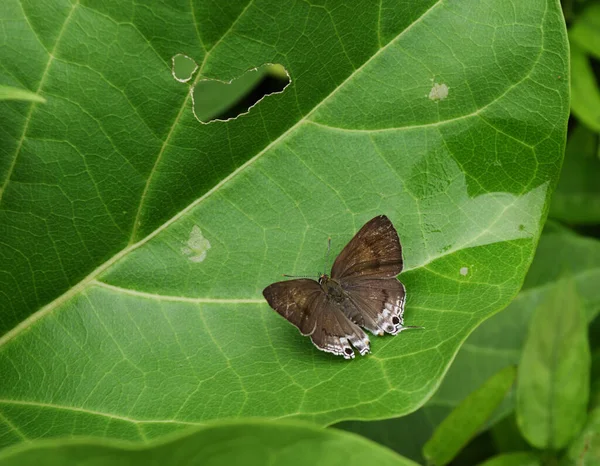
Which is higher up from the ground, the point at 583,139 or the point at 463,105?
the point at 463,105

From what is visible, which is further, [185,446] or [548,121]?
[548,121]

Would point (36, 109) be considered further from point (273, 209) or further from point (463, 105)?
point (463, 105)

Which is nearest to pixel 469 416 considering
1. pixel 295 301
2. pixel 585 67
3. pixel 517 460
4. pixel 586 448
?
pixel 517 460

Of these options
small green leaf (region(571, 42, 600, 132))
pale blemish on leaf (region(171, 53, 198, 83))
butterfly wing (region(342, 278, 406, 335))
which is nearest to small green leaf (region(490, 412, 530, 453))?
butterfly wing (region(342, 278, 406, 335))

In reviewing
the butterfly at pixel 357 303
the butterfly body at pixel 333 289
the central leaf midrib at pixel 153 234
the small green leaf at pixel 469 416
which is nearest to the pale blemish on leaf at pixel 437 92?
the central leaf midrib at pixel 153 234

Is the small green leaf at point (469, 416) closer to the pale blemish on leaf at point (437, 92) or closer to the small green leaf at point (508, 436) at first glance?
the small green leaf at point (508, 436)

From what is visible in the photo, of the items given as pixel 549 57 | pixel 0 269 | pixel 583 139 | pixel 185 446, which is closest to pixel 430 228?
pixel 549 57
